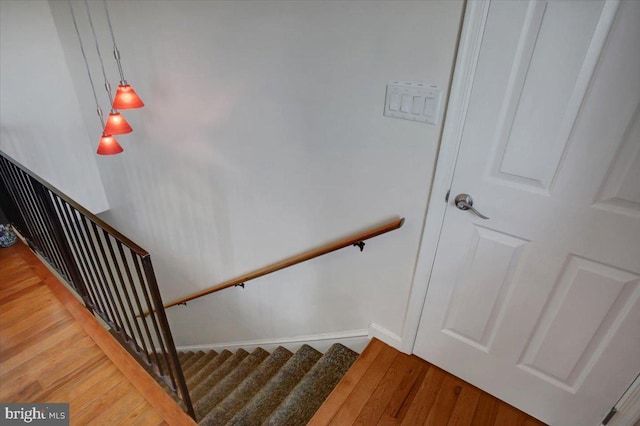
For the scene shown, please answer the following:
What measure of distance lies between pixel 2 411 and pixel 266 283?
141 centimetres

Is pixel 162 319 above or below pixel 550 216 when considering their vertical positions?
below

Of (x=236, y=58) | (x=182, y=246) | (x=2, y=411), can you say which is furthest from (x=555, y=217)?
(x=182, y=246)

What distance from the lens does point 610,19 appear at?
0.90 m

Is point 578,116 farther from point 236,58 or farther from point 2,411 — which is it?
point 2,411

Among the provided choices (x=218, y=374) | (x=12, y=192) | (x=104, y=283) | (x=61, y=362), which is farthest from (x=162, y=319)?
(x=12, y=192)

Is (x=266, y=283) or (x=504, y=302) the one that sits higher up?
(x=504, y=302)

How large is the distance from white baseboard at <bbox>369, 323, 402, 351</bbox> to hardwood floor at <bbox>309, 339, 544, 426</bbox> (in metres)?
0.07

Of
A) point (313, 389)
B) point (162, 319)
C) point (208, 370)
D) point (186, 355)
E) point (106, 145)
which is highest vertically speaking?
point (106, 145)

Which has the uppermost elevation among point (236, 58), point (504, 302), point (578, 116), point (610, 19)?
point (610, 19)

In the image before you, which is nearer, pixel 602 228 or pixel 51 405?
pixel 602 228

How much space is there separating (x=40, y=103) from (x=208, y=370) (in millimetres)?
2806

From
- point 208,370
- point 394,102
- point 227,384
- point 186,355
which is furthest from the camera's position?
point 186,355

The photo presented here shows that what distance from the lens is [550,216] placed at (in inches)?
46.3

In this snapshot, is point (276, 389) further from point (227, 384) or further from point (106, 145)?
point (106, 145)
